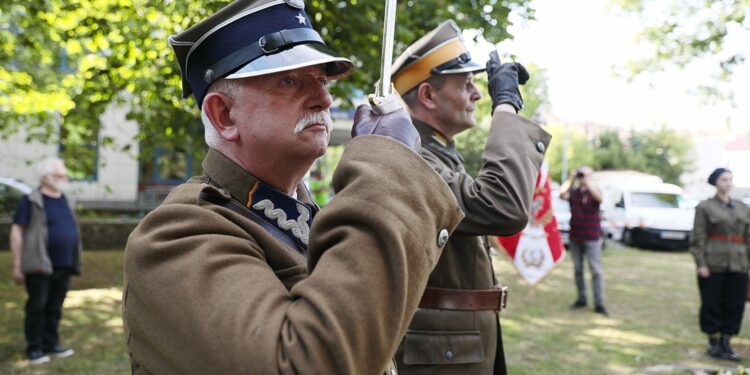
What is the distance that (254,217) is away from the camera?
56.6 inches

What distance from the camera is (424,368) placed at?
8.02ft

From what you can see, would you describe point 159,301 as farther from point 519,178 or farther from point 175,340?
point 519,178

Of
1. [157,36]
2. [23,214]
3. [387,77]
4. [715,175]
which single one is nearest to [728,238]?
[715,175]

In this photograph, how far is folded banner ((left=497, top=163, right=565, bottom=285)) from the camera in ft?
27.2

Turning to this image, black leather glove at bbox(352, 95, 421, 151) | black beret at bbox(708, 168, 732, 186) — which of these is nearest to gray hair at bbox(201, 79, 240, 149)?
black leather glove at bbox(352, 95, 421, 151)

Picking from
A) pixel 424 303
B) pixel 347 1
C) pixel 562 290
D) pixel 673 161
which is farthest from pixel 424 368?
pixel 673 161

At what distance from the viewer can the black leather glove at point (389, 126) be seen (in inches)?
52.6

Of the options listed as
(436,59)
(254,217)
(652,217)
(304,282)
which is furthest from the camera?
(652,217)

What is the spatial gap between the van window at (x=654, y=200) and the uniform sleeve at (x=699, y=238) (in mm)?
11979

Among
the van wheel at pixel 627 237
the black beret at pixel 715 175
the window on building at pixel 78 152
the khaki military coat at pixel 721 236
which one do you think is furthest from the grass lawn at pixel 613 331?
the window on building at pixel 78 152

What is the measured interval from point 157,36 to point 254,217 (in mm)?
6047

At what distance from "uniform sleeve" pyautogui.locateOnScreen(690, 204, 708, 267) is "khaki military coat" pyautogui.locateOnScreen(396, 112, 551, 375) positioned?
548 centimetres

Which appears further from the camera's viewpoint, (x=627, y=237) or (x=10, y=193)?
(x=627, y=237)

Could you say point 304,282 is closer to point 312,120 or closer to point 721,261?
point 312,120
